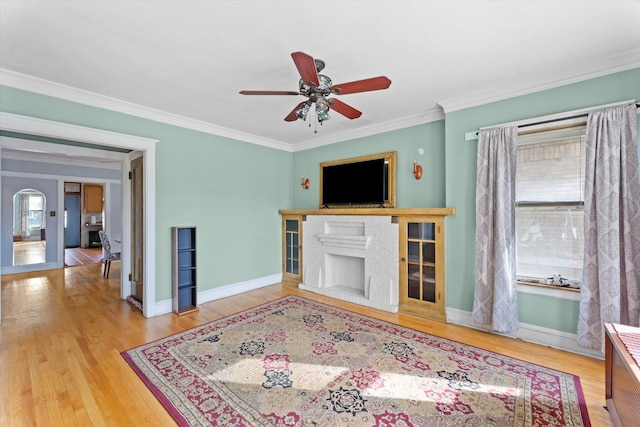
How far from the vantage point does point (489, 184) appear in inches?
115

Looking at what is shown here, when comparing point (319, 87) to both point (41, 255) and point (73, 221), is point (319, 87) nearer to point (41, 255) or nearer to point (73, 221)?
point (41, 255)

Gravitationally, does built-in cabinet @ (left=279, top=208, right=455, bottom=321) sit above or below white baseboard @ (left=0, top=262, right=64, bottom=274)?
above

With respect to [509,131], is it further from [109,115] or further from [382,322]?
[109,115]

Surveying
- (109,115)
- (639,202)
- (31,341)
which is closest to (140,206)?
(109,115)

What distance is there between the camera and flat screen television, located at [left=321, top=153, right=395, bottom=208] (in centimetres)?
404

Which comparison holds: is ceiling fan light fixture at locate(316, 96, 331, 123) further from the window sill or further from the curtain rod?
the window sill

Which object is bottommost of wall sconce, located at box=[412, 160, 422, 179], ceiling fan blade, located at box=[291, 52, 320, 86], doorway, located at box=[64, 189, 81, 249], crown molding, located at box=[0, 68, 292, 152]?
doorway, located at box=[64, 189, 81, 249]

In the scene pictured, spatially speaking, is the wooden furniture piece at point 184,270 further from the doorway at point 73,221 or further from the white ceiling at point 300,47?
the doorway at point 73,221

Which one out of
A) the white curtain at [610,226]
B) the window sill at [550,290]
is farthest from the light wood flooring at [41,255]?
the white curtain at [610,226]

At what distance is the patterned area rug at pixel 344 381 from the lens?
1.81 m

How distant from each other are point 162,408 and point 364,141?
12.8 feet

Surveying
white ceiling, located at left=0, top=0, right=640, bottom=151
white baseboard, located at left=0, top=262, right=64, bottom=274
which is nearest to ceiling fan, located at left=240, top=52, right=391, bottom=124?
white ceiling, located at left=0, top=0, right=640, bottom=151

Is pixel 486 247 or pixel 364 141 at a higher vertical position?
pixel 364 141

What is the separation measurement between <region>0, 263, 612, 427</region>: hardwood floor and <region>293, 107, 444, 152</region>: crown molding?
100.0 inches
